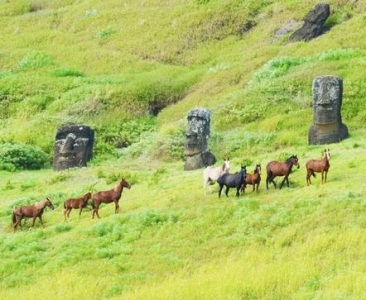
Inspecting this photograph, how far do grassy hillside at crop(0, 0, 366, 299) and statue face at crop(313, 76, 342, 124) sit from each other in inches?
53.3

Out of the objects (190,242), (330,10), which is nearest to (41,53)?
(330,10)

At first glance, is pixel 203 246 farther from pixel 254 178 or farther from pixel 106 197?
pixel 106 197

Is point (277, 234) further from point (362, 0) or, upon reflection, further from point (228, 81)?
point (362, 0)

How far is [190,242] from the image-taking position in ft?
58.2

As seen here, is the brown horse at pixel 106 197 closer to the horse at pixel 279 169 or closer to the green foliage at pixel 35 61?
the horse at pixel 279 169

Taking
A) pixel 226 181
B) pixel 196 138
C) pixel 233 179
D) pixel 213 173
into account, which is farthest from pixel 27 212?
pixel 196 138

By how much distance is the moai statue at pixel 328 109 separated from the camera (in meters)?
29.5

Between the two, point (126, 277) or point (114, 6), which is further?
point (114, 6)

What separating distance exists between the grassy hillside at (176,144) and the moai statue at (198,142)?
93cm

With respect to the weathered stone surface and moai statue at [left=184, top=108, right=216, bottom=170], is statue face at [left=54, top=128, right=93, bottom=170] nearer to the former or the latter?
moai statue at [left=184, top=108, right=216, bottom=170]

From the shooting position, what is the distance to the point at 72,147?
113 feet

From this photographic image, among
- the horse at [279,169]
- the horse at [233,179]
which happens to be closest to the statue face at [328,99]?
the horse at [279,169]

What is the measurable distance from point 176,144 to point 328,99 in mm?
9007

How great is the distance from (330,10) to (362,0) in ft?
8.92
